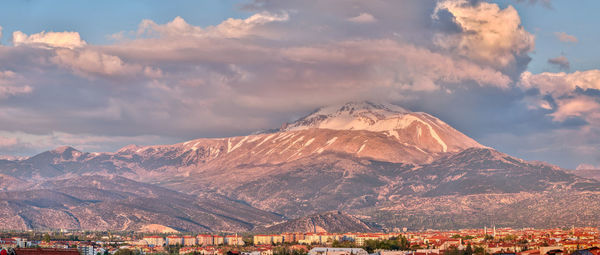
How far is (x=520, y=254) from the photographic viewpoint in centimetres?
19725

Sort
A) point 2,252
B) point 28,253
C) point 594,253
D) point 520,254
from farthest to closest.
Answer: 1. point 520,254
2. point 594,253
3. point 28,253
4. point 2,252

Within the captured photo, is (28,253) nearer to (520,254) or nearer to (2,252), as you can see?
(2,252)

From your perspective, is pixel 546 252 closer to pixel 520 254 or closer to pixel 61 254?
pixel 520 254

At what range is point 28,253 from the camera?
104188mm

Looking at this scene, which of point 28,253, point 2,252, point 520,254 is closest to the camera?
point 2,252

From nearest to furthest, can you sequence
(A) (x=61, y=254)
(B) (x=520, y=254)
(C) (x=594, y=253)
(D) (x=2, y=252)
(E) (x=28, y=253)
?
1. (D) (x=2, y=252)
2. (E) (x=28, y=253)
3. (A) (x=61, y=254)
4. (C) (x=594, y=253)
5. (B) (x=520, y=254)

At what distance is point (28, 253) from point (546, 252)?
407 ft

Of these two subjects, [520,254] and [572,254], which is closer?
[572,254]

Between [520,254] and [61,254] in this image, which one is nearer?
[61,254]

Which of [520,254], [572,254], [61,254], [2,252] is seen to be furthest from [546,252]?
[2,252]

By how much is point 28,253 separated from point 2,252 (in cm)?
1868

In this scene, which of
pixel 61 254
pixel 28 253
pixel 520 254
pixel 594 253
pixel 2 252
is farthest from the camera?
pixel 520 254

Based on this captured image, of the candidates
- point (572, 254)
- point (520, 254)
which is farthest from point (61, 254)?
point (520, 254)

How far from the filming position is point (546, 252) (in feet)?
655
